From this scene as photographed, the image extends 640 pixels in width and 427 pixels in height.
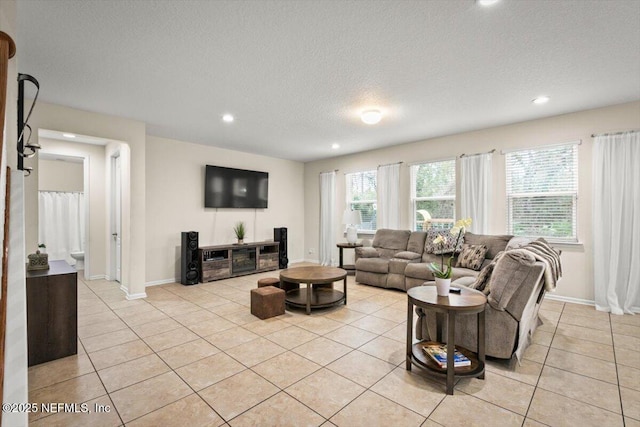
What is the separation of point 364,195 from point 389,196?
0.81 meters

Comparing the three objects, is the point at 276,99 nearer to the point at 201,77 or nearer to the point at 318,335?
the point at 201,77

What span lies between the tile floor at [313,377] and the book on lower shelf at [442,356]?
160mm

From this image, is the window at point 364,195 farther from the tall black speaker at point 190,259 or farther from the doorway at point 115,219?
the doorway at point 115,219

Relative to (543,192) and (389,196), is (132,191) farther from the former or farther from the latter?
(543,192)

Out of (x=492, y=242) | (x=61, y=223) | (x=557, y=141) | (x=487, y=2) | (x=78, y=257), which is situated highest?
(x=487, y=2)

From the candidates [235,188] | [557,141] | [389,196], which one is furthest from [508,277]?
[235,188]

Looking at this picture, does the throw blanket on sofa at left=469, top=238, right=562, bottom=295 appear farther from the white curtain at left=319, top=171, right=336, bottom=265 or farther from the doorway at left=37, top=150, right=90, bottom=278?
the doorway at left=37, top=150, right=90, bottom=278

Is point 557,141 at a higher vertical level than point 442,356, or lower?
higher

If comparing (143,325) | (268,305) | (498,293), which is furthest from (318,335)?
(143,325)

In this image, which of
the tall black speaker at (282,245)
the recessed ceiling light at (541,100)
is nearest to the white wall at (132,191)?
the tall black speaker at (282,245)

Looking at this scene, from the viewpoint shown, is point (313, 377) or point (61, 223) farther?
point (61, 223)

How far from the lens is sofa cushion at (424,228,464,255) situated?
464cm

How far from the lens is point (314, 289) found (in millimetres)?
4453

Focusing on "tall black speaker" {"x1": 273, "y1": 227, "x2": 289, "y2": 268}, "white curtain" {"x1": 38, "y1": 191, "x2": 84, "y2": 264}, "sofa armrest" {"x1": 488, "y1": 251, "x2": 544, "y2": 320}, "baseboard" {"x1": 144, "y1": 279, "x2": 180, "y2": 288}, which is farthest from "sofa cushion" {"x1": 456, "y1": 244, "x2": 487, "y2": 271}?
"white curtain" {"x1": 38, "y1": 191, "x2": 84, "y2": 264}
